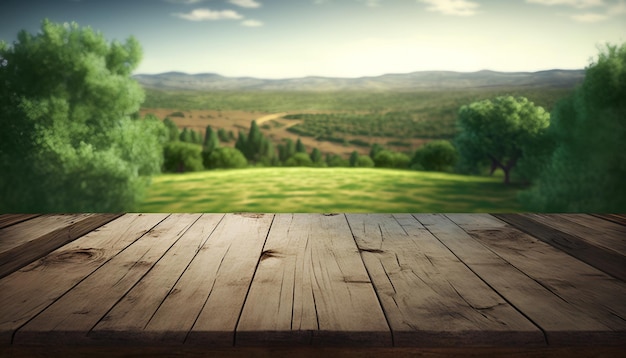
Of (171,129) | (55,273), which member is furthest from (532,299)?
(171,129)

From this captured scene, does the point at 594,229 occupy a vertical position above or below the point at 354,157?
above

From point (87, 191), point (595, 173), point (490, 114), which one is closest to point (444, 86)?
point (490, 114)

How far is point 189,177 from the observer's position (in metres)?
7.27

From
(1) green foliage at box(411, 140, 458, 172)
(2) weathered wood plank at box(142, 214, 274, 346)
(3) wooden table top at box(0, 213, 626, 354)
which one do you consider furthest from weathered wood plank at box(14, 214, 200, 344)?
(1) green foliage at box(411, 140, 458, 172)

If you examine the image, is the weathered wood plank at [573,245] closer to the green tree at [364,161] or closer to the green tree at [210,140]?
the green tree at [364,161]

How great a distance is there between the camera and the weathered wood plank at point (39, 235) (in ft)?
5.44

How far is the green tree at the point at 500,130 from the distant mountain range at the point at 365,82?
33 cm

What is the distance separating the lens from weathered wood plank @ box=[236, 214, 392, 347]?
1021 mm

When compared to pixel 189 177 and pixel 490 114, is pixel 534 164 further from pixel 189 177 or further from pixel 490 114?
pixel 189 177

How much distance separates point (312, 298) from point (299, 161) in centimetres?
570

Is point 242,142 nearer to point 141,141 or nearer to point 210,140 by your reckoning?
point 210,140

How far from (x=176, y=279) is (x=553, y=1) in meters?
6.87

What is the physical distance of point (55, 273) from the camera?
58.4 inches

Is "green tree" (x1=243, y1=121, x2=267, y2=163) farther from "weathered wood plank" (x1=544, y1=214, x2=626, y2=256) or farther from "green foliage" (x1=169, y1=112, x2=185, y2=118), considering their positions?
"weathered wood plank" (x1=544, y1=214, x2=626, y2=256)
